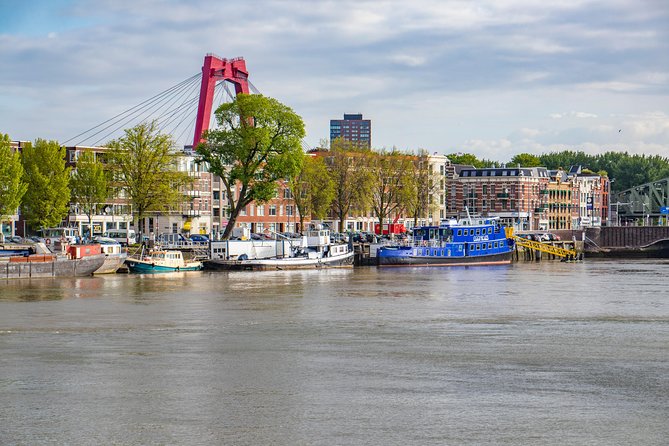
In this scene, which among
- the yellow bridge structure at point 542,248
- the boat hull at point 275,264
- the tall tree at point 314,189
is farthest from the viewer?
the yellow bridge structure at point 542,248

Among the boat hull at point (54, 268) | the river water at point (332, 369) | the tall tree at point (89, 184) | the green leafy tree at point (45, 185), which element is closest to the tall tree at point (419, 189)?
the tall tree at point (89, 184)

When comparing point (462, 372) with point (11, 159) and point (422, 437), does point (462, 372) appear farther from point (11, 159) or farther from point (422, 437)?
point (11, 159)

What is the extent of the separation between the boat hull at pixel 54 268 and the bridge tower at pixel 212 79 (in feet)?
119

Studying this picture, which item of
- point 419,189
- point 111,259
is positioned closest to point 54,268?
point 111,259

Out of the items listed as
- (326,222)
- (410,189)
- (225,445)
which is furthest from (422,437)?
(326,222)

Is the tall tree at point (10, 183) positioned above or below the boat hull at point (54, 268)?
above

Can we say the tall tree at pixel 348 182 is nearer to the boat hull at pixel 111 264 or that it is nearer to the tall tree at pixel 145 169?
the tall tree at pixel 145 169

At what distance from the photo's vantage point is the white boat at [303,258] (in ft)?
315

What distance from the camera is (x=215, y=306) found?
56.4 m

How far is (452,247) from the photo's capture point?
111m

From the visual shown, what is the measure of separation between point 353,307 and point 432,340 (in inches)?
595

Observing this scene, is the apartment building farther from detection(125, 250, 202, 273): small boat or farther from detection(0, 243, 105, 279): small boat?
detection(0, 243, 105, 279): small boat

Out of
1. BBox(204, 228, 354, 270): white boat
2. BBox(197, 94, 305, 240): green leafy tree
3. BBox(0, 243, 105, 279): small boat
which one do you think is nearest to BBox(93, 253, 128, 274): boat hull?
BBox(0, 243, 105, 279): small boat

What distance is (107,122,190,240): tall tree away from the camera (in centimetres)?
10231
